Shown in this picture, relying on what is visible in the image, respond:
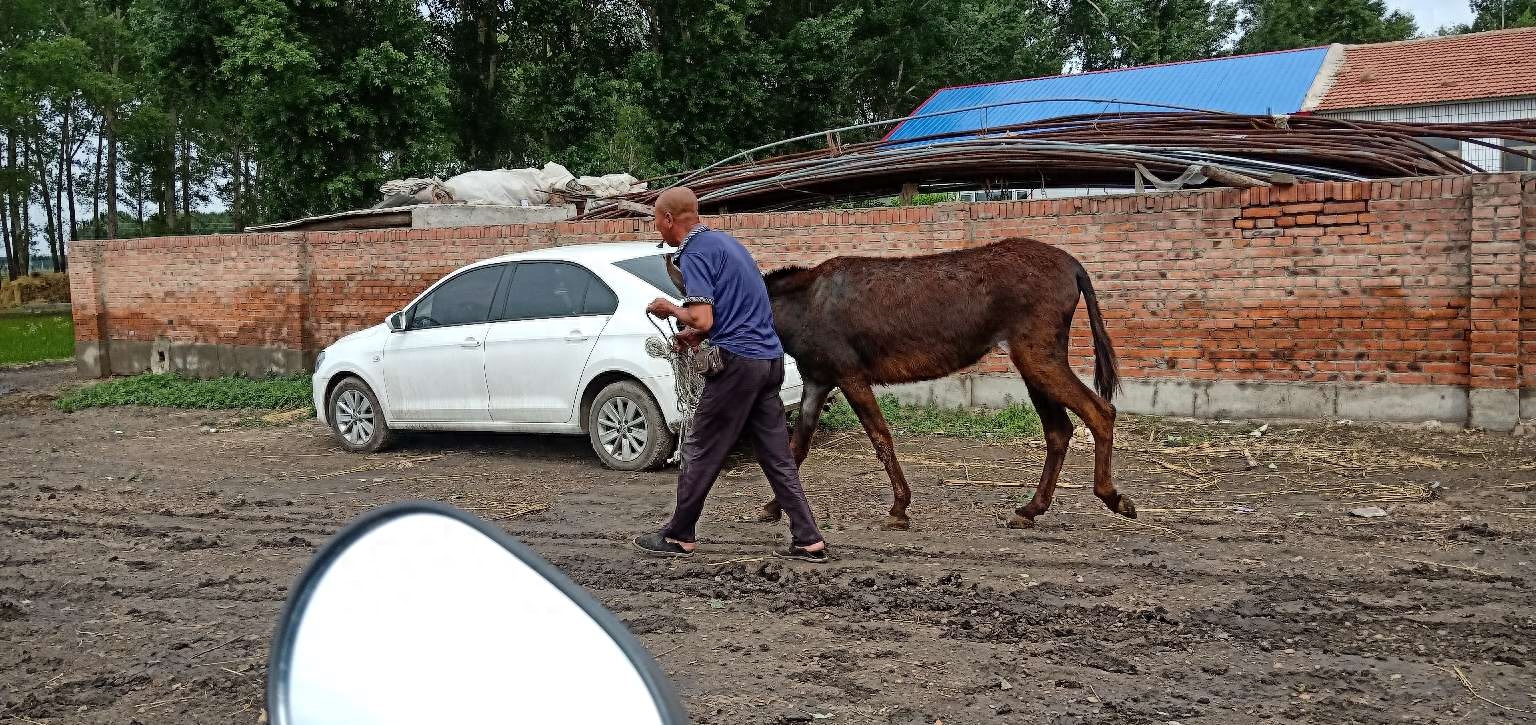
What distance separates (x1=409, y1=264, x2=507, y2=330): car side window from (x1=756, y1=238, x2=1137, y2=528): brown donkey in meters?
3.46

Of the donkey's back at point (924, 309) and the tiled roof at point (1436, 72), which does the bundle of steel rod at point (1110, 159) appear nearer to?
the donkey's back at point (924, 309)

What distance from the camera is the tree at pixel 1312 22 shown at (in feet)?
122

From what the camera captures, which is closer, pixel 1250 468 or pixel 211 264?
pixel 1250 468

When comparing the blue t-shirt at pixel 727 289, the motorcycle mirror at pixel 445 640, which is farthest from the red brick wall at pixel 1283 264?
the motorcycle mirror at pixel 445 640

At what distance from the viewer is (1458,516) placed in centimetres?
652

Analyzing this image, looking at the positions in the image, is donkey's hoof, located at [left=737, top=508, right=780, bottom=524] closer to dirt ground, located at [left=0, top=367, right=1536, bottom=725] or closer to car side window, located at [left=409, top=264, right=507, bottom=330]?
dirt ground, located at [left=0, top=367, right=1536, bottom=725]

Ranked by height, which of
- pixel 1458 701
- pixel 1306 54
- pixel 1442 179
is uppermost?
pixel 1306 54

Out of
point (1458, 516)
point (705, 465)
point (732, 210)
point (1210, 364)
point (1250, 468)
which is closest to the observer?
point (705, 465)

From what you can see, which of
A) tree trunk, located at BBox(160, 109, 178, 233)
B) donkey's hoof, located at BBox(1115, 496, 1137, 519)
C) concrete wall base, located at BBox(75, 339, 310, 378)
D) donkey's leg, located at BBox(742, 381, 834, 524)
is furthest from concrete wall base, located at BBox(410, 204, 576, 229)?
tree trunk, located at BBox(160, 109, 178, 233)

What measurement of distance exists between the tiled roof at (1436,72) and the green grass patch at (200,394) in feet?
64.3

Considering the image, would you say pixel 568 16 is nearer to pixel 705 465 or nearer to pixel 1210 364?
pixel 1210 364

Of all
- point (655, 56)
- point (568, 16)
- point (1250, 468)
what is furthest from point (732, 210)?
point (568, 16)

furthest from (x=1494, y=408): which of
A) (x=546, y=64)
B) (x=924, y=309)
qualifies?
(x=546, y=64)

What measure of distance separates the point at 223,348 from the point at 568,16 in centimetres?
1531
